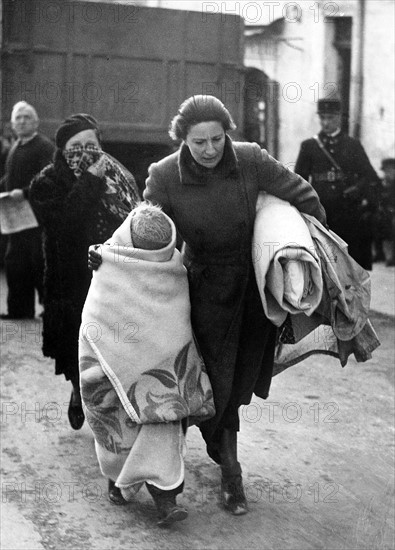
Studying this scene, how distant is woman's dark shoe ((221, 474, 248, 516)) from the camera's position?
4746 mm

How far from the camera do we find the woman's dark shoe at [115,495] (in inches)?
190

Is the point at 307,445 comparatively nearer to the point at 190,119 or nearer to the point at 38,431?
the point at 38,431

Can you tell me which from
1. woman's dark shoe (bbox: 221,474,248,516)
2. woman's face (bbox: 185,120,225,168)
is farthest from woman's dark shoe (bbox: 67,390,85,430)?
woman's face (bbox: 185,120,225,168)

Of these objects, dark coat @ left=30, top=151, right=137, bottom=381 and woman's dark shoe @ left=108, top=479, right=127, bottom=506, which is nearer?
woman's dark shoe @ left=108, top=479, right=127, bottom=506

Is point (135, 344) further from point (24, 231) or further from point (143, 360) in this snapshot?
point (24, 231)

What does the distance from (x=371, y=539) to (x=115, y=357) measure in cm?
128

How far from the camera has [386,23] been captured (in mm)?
16016

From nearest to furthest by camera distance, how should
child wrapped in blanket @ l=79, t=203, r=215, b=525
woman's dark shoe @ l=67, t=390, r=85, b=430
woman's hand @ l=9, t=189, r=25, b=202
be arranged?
child wrapped in blanket @ l=79, t=203, r=215, b=525
woman's dark shoe @ l=67, t=390, r=85, b=430
woman's hand @ l=9, t=189, r=25, b=202

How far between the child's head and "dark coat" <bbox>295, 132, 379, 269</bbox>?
5.04 m

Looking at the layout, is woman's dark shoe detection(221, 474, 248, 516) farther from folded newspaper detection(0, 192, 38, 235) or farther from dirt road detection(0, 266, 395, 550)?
folded newspaper detection(0, 192, 38, 235)

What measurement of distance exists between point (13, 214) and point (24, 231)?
0.47m

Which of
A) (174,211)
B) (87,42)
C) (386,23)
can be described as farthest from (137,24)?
(174,211)

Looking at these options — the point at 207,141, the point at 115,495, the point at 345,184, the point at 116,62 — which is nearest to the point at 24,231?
the point at 345,184

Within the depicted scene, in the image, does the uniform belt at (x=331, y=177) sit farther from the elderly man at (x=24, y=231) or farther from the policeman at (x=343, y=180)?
the elderly man at (x=24, y=231)
